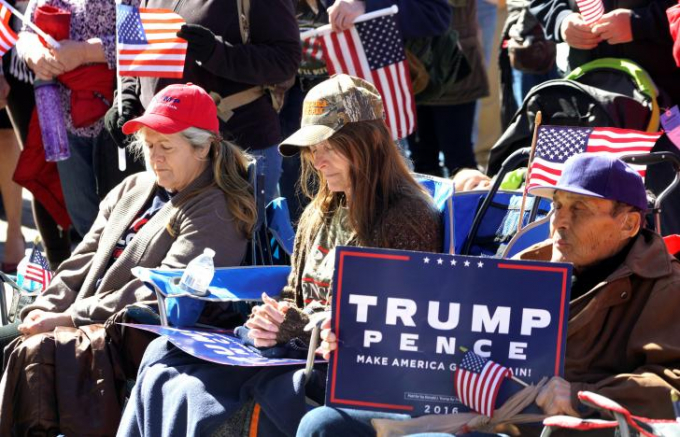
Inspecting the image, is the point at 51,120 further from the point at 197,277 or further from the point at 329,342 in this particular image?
the point at 329,342

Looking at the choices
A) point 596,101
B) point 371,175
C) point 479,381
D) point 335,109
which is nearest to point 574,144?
point 596,101

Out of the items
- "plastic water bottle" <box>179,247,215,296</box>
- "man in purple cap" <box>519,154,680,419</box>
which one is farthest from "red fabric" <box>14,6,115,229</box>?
"man in purple cap" <box>519,154,680,419</box>

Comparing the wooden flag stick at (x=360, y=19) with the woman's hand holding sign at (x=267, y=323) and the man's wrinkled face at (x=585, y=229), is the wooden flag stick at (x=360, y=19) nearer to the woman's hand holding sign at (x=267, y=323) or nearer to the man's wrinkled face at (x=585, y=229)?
the woman's hand holding sign at (x=267, y=323)

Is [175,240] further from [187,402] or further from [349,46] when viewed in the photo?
[349,46]

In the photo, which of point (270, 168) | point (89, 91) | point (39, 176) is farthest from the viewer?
point (39, 176)

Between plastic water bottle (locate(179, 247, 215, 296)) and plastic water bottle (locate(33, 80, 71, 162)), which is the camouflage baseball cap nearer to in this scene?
plastic water bottle (locate(179, 247, 215, 296))

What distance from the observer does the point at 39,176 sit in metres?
7.22

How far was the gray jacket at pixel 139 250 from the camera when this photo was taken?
5.01 m

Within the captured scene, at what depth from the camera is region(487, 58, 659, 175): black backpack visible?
5.67 m

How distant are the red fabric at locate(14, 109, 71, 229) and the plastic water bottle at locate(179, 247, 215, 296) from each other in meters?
2.68

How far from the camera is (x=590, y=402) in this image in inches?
132

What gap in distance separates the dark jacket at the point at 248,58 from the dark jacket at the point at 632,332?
2.36 m

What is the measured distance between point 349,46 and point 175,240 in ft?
7.14

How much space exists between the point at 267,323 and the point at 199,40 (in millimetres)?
1770
